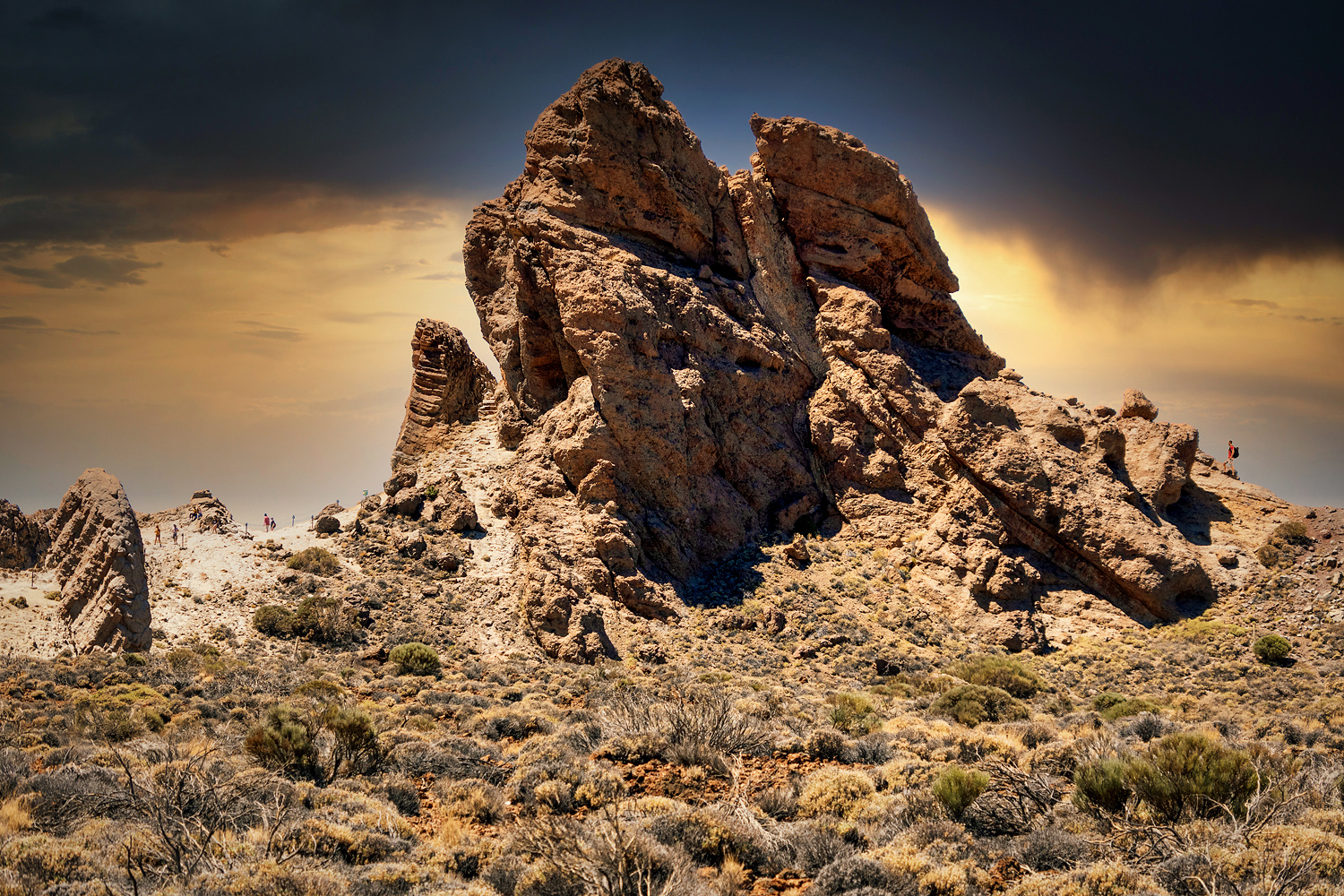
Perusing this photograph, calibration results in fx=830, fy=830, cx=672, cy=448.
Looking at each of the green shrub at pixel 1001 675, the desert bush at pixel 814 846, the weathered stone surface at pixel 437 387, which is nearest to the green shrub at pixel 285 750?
the desert bush at pixel 814 846

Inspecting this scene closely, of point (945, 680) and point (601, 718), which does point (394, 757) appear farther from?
point (945, 680)

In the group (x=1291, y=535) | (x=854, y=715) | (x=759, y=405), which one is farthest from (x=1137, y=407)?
(x=854, y=715)

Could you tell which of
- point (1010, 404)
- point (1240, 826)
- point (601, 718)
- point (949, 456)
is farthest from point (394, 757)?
point (1010, 404)

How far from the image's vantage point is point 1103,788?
32.9 feet

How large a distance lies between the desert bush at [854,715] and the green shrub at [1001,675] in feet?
14.6

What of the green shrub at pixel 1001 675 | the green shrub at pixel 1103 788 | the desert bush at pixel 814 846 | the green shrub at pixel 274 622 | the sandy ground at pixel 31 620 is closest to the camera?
the desert bush at pixel 814 846

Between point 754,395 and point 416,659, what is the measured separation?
14.6 metres

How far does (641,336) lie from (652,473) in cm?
451

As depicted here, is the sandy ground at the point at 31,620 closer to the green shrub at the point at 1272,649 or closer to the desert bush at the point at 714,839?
the desert bush at the point at 714,839

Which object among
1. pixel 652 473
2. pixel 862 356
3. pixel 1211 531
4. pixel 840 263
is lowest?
pixel 1211 531

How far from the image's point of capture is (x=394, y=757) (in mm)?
13133

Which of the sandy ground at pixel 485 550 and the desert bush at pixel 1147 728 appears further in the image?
the sandy ground at pixel 485 550

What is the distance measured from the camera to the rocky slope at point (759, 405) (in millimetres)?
26031

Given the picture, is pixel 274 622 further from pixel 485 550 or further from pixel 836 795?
pixel 836 795
